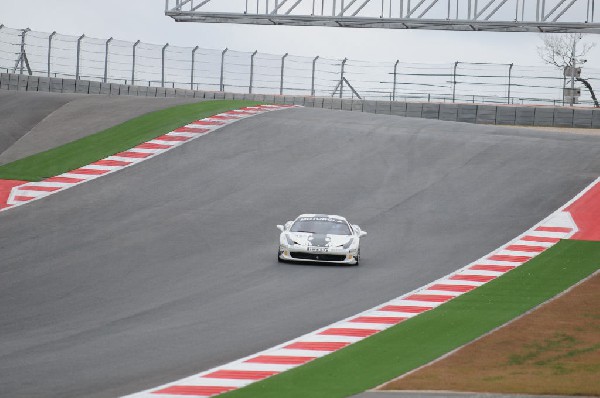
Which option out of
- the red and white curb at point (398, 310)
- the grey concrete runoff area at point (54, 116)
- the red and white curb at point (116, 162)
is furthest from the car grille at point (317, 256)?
the grey concrete runoff area at point (54, 116)

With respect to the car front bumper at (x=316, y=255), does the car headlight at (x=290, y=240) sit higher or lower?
higher

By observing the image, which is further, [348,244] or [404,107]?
[404,107]

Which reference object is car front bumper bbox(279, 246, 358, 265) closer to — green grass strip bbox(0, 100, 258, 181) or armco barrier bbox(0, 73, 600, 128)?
green grass strip bbox(0, 100, 258, 181)

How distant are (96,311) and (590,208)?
49.9 ft

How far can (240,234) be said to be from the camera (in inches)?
1133

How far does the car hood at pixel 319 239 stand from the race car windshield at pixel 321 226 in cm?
20

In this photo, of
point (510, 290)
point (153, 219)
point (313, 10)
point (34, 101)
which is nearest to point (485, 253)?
point (510, 290)

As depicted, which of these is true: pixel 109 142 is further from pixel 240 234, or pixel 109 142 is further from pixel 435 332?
pixel 435 332

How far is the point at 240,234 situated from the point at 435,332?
959 centimetres

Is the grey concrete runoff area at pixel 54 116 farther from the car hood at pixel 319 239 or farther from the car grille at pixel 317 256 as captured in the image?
the car grille at pixel 317 256

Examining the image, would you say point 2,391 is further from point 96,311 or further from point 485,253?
point 485,253

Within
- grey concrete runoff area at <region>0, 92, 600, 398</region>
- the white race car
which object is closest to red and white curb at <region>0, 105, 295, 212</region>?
grey concrete runoff area at <region>0, 92, 600, 398</region>

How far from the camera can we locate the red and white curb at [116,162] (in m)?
32.7

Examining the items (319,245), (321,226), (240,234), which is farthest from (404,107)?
(319,245)
